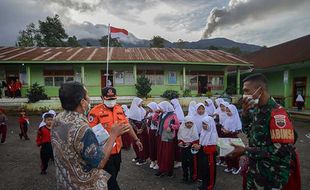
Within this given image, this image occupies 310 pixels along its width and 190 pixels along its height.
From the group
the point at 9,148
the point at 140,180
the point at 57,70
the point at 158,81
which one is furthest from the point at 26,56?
the point at 140,180

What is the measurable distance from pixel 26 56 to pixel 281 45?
2232 cm

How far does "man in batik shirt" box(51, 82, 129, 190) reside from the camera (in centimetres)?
192

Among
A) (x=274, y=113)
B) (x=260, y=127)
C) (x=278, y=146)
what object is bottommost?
(x=278, y=146)

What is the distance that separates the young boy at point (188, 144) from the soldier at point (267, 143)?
7.16ft

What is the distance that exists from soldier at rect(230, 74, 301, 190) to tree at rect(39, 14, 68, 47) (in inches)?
1590

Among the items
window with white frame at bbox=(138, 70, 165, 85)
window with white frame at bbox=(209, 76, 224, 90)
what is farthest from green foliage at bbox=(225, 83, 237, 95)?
window with white frame at bbox=(138, 70, 165, 85)

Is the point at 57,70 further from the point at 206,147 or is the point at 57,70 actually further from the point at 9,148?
the point at 206,147

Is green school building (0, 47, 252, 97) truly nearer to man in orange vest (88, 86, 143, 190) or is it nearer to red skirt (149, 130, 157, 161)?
red skirt (149, 130, 157, 161)

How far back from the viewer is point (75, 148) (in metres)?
1.92

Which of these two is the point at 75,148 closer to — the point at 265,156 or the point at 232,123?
the point at 265,156

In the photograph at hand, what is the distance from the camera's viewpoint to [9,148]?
8.24m

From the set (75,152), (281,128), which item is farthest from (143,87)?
(75,152)

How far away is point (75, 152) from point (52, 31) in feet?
137

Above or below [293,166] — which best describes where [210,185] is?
below
